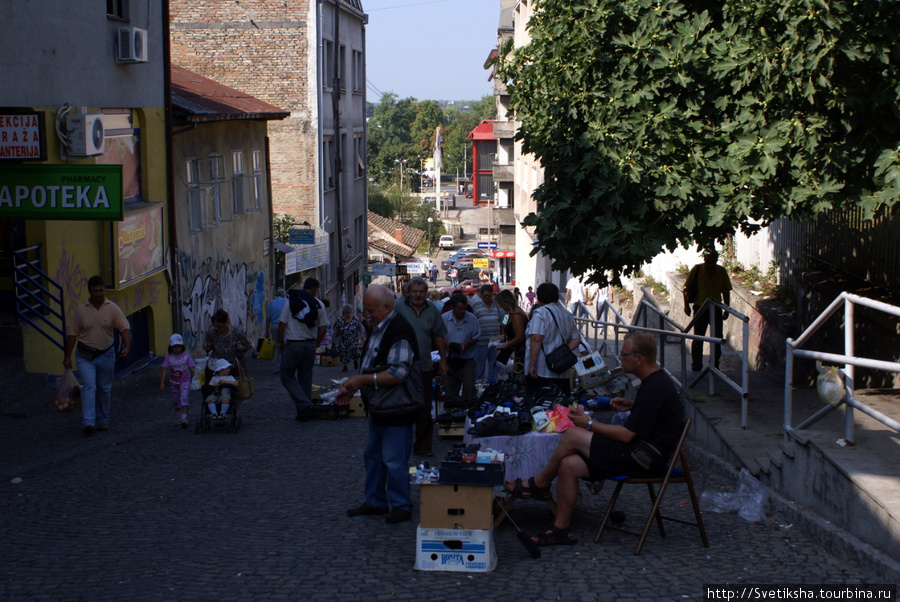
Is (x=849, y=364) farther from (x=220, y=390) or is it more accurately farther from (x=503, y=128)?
(x=503, y=128)

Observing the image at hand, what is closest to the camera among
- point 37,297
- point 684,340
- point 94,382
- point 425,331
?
point 425,331

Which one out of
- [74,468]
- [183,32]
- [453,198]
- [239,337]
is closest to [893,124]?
[239,337]

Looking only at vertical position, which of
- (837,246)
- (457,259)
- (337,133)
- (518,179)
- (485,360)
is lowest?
(457,259)

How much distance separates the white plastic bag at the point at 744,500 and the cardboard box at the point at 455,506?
6.88 ft

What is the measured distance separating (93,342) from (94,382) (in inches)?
18.3

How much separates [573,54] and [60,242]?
7.39m

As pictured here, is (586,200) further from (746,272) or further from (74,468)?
(746,272)

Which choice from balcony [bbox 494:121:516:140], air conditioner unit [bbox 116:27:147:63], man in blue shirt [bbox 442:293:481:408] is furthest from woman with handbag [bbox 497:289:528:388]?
balcony [bbox 494:121:516:140]

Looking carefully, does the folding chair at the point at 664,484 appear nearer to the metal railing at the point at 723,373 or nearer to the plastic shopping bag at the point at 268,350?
the metal railing at the point at 723,373

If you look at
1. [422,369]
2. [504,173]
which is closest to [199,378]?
[422,369]

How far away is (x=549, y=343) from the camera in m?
9.25

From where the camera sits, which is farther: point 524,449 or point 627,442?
point 524,449

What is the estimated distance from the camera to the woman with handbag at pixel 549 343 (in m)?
9.16

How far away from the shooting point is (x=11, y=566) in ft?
18.4
